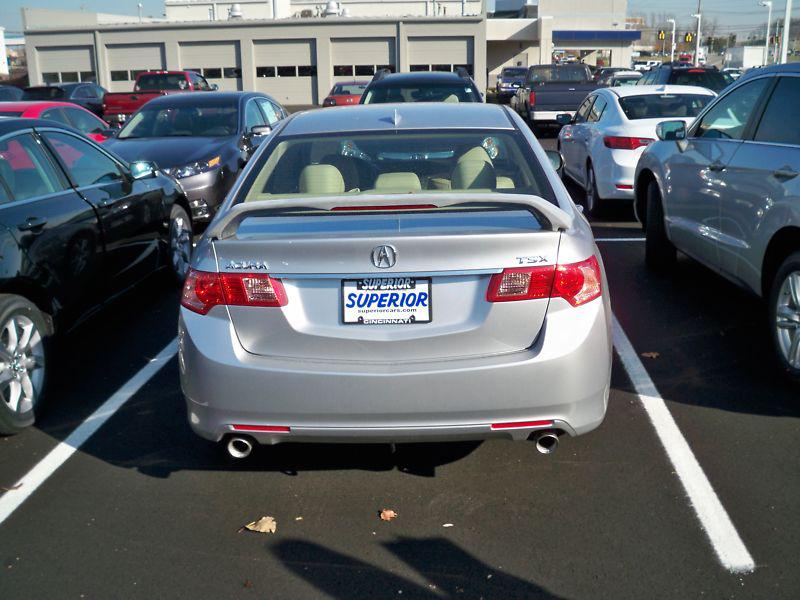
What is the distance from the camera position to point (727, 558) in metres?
3.46

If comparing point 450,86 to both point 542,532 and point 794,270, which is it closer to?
point 794,270

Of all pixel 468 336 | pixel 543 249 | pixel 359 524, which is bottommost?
pixel 359 524

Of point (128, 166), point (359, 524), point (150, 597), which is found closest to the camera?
point (150, 597)

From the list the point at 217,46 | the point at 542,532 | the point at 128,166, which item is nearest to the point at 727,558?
the point at 542,532

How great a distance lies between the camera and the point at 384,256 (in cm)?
352

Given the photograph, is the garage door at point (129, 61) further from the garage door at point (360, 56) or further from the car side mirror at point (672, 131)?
the car side mirror at point (672, 131)

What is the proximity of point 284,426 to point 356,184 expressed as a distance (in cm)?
158

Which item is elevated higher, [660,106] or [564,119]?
[660,106]

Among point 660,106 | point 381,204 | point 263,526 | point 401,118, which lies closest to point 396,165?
point 401,118

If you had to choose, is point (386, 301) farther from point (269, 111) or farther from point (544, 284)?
point (269, 111)

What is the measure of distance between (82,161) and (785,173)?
465 cm

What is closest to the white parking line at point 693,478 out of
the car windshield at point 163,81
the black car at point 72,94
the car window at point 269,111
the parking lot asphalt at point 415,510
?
the parking lot asphalt at point 415,510

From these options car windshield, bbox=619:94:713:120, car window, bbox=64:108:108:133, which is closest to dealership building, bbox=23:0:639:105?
car window, bbox=64:108:108:133

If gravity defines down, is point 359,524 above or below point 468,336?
below
